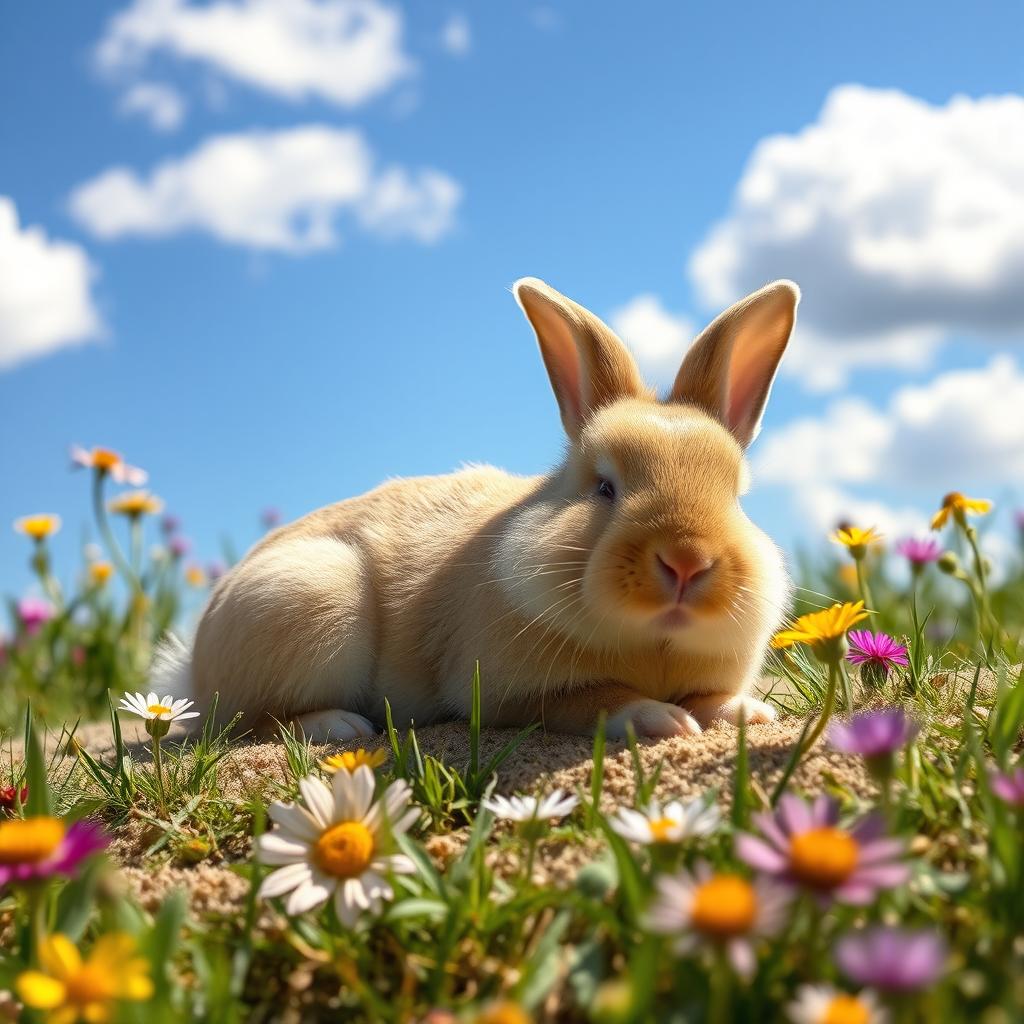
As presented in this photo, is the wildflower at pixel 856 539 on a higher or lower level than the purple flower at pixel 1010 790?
higher

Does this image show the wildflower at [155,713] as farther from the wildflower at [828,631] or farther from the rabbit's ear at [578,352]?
the rabbit's ear at [578,352]

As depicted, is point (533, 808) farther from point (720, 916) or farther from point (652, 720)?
point (652, 720)

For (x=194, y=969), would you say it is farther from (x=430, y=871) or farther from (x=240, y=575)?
(x=240, y=575)

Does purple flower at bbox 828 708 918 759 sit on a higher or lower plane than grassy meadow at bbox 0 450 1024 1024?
higher

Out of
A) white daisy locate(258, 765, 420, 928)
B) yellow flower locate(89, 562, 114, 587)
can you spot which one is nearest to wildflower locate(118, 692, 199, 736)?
white daisy locate(258, 765, 420, 928)

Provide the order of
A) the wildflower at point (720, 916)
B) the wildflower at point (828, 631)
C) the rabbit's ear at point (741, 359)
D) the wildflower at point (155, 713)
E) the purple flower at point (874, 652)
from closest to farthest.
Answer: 1. the wildflower at point (720, 916)
2. the wildflower at point (828, 631)
3. the wildflower at point (155, 713)
4. the purple flower at point (874, 652)
5. the rabbit's ear at point (741, 359)

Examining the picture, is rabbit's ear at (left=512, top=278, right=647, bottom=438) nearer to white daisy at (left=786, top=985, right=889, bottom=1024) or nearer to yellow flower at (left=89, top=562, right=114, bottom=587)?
white daisy at (left=786, top=985, right=889, bottom=1024)

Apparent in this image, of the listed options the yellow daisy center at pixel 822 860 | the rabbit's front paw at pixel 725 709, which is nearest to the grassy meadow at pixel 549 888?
the yellow daisy center at pixel 822 860
